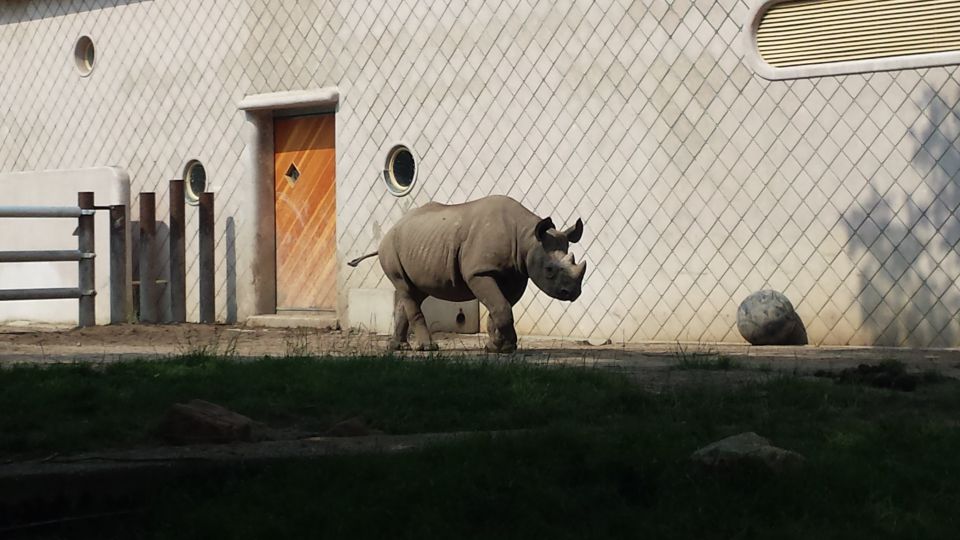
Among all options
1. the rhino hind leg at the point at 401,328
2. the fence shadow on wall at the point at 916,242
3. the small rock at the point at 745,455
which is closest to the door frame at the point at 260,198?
the rhino hind leg at the point at 401,328

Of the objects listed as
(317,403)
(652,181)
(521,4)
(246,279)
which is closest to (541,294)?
(652,181)

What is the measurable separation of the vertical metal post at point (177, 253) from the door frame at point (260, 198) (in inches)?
27.4

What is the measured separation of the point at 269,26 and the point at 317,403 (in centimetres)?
979

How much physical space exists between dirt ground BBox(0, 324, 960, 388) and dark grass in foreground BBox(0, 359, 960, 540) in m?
1.10

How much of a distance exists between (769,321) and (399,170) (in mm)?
4507

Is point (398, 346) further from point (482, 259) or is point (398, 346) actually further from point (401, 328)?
point (482, 259)

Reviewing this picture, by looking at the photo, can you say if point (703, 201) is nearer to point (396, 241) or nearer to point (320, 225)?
point (396, 241)

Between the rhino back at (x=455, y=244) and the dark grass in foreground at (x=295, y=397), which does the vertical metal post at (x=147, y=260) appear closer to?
the rhino back at (x=455, y=244)

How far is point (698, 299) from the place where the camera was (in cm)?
1329

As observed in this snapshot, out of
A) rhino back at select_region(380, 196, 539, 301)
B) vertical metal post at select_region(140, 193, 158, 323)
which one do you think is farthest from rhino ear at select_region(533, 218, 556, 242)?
vertical metal post at select_region(140, 193, 158, 323)

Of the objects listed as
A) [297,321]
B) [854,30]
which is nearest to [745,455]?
[854,30]

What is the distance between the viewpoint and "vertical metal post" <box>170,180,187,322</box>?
16.7 metres

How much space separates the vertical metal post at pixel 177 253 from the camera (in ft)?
54.9

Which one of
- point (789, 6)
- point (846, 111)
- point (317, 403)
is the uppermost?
point (789, 6)
